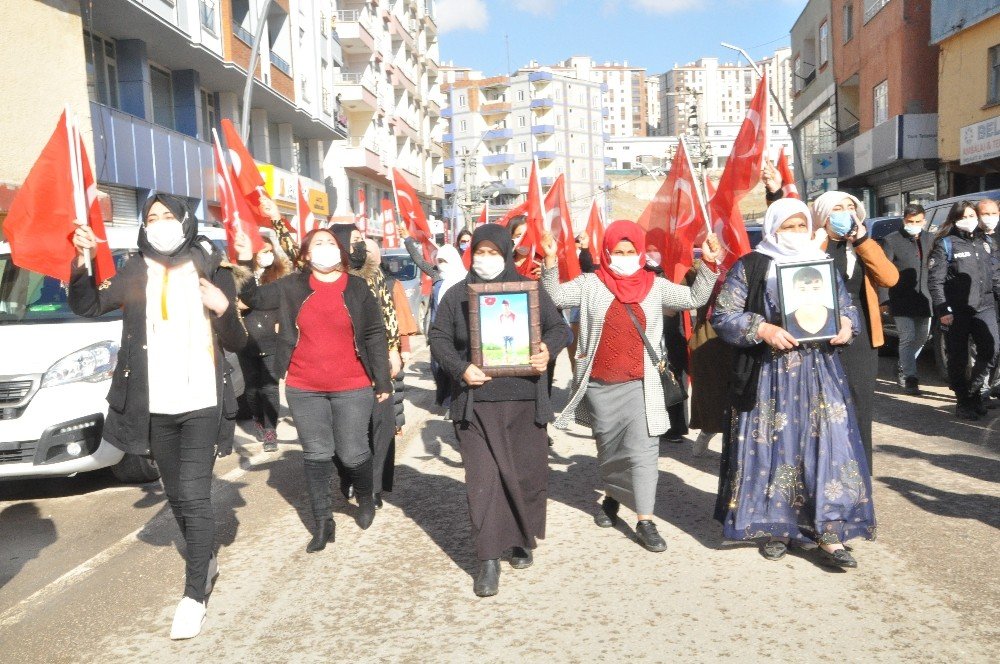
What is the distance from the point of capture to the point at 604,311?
5.46m

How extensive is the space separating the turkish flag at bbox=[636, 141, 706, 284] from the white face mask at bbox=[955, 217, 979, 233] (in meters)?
3.08

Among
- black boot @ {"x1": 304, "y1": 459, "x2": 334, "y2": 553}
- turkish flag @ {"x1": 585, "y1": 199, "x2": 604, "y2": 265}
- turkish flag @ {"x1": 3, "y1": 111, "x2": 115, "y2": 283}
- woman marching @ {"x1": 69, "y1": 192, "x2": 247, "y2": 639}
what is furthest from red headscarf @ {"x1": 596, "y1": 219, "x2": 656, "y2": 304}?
turkish flag @ {"x1": 585, "y1": 199, "x2": 604, "y2": 265}

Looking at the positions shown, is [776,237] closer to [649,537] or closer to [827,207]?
[827,207]

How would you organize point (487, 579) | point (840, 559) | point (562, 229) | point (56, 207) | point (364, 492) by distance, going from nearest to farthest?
point (487, 579) → point (840, 559) → point (56, 207) → point (364, 492) → point (562, 229)

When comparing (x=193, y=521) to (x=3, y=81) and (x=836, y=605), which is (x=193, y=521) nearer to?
(x=836, y=605)

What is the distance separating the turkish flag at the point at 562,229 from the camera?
879 cm

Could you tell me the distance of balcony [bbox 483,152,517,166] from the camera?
10950cm

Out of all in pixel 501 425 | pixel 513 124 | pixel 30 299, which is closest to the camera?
pixel 501 425

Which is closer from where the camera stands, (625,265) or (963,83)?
(625,265)

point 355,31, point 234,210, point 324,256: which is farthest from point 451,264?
point 355,31

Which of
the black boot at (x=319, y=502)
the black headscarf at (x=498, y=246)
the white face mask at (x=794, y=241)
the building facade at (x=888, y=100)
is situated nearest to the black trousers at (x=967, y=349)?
the white face mask at (x=794, y=241)

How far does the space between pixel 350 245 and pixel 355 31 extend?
39.0 m

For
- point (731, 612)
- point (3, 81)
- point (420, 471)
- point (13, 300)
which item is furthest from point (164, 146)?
point (731, 612)

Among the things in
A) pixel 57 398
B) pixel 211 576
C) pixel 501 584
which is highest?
Answer: pixel 57 398
